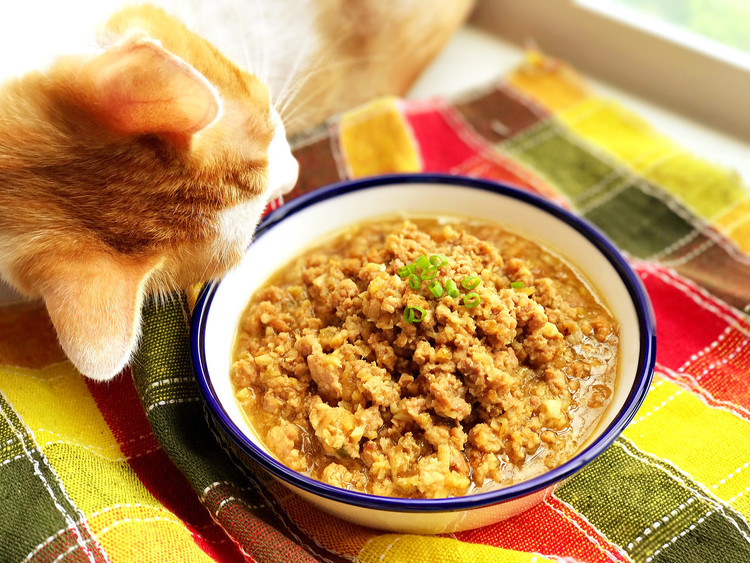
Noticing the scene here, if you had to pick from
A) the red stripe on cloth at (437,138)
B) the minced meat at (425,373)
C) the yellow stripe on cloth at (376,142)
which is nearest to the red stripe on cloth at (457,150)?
the red stripe on cloth at (437,138)

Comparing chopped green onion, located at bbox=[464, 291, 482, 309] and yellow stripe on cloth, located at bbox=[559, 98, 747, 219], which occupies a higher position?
chopped green onion, located at bbox=[464, 291, 482, 309]

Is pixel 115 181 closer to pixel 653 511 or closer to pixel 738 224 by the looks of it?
pixel 653 511

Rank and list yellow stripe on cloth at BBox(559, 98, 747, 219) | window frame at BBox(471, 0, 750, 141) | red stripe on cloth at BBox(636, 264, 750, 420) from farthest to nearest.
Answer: window frame at BBox(471, 0, 750, 141), yellow stripe on cloth at BBox(559, 98, 747, 219), red stripe on cloth at BBox(636, 264, 750, 420)

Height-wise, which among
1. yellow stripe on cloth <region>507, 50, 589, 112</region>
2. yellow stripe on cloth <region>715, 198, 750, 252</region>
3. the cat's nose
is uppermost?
the cat's nose

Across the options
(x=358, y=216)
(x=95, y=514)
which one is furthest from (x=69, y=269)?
(x=358, y=216)

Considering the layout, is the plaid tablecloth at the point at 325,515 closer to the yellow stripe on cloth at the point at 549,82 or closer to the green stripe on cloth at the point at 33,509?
the green stripe on cloth at the point at 33,509

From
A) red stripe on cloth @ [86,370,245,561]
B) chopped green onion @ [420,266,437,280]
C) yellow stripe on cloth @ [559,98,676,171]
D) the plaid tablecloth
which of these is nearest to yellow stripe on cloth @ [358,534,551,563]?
the plaid tablecloth

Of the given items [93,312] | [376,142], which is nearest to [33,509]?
[93,312]

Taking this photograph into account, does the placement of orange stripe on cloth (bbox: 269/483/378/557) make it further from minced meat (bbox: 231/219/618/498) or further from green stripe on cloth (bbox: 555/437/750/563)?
green stripe on cloth (bbox: 555/437/750/563)
